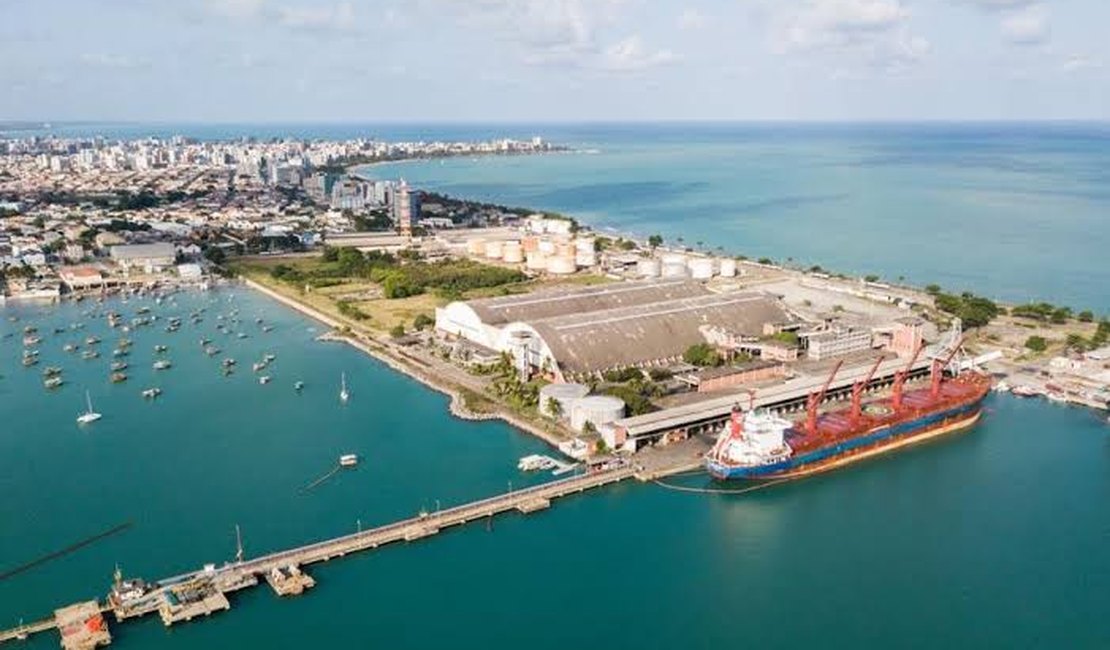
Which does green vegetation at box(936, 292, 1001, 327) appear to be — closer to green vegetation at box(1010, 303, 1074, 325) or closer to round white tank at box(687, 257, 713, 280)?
green vegetation at box(1010, 303, 1074, 325)

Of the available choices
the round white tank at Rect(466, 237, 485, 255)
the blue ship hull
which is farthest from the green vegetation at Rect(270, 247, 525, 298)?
the blue ship hull

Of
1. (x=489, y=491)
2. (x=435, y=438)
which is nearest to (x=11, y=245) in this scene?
(x=435, y=438)

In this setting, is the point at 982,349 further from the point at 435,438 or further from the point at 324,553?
the point at 324,553

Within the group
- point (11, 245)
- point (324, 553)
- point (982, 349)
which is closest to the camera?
point (324, 553)

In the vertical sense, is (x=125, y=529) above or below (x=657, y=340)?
below

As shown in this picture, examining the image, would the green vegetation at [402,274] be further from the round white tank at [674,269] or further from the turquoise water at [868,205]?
the turquoise water at [868,205]

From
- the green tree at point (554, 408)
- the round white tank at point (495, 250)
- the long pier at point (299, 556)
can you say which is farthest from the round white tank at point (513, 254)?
the long pier at point (299, 556)
